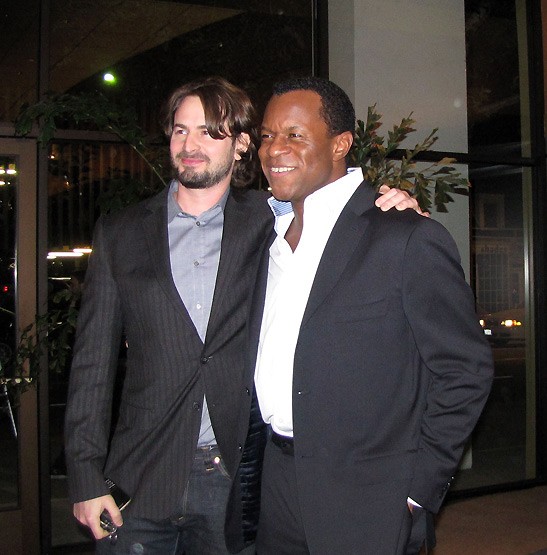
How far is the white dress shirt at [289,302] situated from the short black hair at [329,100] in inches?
5.3

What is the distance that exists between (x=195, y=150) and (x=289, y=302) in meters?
0.55

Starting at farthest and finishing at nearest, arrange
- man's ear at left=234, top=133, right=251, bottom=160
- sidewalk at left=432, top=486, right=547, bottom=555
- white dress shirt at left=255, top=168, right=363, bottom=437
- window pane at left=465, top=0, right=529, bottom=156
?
1. window pane at left=465, top=0, right=529, bottom=156
2. sidewalk at left=432, top=486, right=547, bottom=555
3. man's ear at left=234, top=133, right=251, bottom=160
4. white dress shirt at left=255, top=168, right=363, bottom=437

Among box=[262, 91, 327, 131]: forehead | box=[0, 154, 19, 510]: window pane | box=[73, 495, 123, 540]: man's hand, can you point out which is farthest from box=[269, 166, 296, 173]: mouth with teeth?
box=[0, 154, 19, 510]: window pane

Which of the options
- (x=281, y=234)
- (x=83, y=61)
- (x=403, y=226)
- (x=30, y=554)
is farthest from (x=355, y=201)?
(x=30, y=554)

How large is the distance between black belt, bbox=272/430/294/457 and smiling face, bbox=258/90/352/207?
0.63m

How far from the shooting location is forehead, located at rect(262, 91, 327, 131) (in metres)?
1.70

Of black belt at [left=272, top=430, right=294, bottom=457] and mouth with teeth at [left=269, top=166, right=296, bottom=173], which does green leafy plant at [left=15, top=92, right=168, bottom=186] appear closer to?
mouth with teeth at [left=269, top=166, right=296, bottom=173]

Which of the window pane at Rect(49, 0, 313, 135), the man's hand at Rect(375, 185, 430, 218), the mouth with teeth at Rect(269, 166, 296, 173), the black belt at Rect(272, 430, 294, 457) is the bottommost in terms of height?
the black belt at Rect(272, 430, 294, 457)

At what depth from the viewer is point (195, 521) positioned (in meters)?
1.77

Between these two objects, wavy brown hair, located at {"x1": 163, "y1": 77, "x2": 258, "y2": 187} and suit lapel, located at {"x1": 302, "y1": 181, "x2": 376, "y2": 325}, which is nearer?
suit lapel, located at {"x1": 302, "y1": 181, "x2": 376, "y2": 325}

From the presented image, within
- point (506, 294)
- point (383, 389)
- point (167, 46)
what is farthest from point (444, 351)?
point (506, 294)

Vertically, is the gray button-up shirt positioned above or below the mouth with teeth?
below

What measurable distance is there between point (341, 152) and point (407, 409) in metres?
0.70

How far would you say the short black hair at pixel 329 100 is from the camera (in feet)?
5.67
